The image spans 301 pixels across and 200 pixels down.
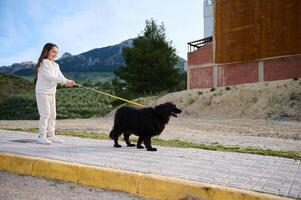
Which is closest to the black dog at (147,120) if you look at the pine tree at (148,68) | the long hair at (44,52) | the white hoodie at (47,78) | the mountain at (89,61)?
the white hoodie at (47,78)

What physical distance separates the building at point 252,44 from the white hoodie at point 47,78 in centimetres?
2549

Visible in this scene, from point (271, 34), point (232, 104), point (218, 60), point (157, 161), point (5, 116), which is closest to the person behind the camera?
point (157, 161)

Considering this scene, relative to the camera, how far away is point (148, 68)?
42531 millimetres

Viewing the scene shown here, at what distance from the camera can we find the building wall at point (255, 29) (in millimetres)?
30344

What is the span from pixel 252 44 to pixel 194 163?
28035 mm

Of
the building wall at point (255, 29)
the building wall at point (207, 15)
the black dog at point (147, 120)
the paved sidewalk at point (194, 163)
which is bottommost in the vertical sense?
the paved sidewalk at point (194, 163)

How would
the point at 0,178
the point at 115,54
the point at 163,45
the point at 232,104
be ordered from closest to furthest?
the point at 0,178
the point at 232,104
the point at 163,45
the point at 115,54

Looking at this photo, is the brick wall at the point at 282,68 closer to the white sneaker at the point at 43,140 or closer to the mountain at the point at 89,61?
the white sneaker at the point at 43,140

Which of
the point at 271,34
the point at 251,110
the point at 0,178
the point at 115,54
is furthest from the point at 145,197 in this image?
the point at 115,54

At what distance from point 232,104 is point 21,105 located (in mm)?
28219

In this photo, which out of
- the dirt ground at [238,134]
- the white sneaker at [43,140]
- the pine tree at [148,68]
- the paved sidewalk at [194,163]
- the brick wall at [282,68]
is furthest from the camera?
the pine tree at [148,68]

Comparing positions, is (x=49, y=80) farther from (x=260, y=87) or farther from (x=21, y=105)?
(x=21, y=105)

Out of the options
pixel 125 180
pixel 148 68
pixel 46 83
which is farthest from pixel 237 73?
pixel 125 180

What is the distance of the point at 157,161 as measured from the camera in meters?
6.17
